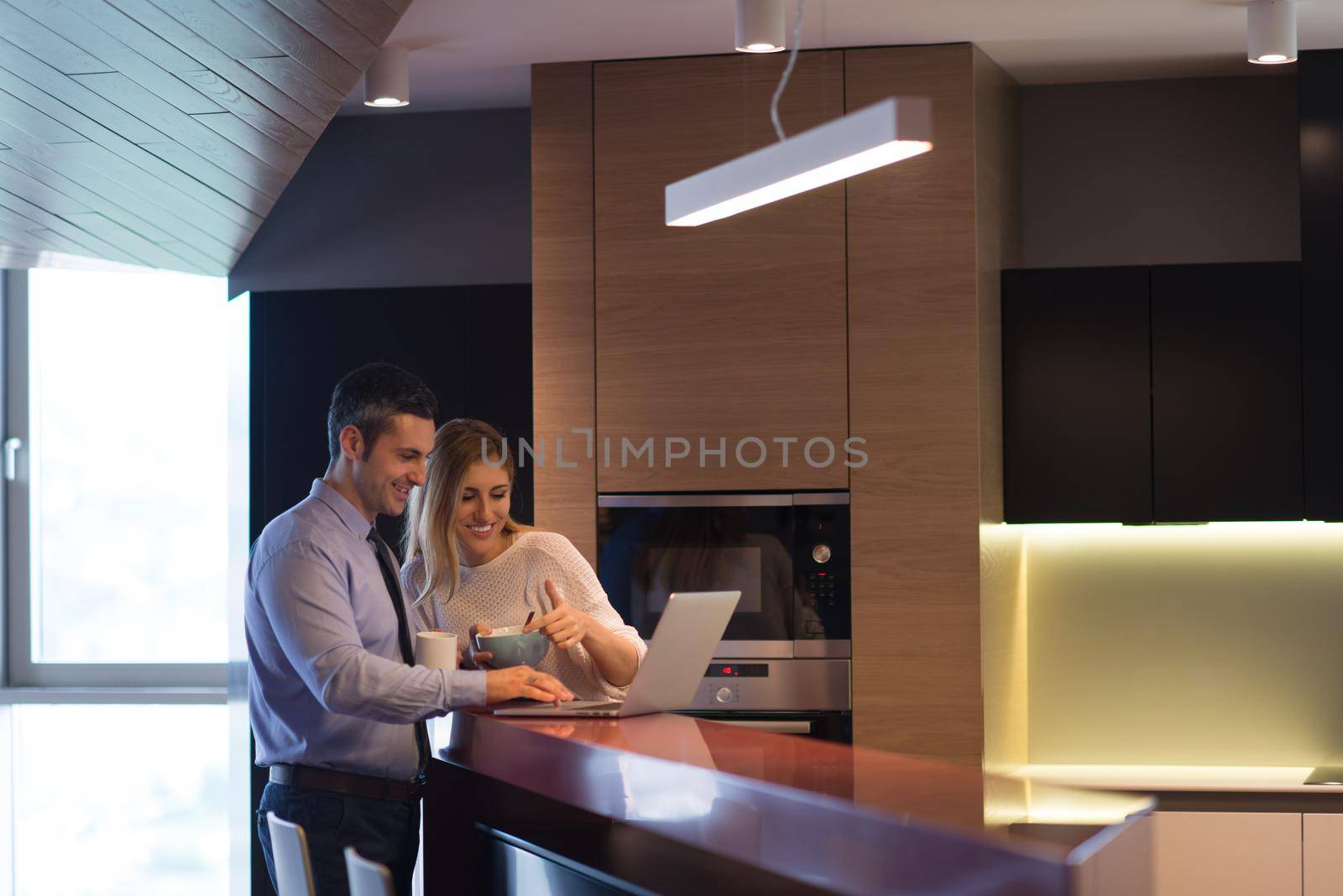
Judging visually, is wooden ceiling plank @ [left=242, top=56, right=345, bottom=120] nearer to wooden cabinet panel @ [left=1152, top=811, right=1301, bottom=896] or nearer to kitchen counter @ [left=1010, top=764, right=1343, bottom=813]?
kitchen counter @ [left=1010, top=764, right=1343, bottom=813]

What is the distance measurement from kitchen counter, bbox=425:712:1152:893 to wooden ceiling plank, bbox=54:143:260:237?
5.24ft

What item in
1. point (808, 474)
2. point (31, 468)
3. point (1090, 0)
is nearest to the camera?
point (1090, 0)

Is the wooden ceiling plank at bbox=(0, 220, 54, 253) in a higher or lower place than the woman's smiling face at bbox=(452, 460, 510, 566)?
higher

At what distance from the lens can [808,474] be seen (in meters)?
3.76

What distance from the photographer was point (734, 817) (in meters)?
1.77

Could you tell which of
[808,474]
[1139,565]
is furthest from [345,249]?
[1139,565]

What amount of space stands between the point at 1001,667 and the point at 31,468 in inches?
146

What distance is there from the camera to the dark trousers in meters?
2.38

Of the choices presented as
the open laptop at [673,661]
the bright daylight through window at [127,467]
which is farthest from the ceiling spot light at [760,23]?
the bright daylight through window at [127,467]

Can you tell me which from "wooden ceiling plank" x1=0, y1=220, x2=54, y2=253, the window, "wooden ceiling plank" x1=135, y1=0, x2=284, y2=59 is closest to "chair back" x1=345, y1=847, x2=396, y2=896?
"wooden ceiling plank" x1=135, y1=0, x2=284, y2=59

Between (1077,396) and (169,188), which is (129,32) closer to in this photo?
(169,188)

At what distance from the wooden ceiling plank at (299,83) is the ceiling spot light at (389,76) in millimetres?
755

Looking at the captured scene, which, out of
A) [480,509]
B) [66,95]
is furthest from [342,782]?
[66,95]

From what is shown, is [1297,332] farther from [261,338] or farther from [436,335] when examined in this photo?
[261,338]
